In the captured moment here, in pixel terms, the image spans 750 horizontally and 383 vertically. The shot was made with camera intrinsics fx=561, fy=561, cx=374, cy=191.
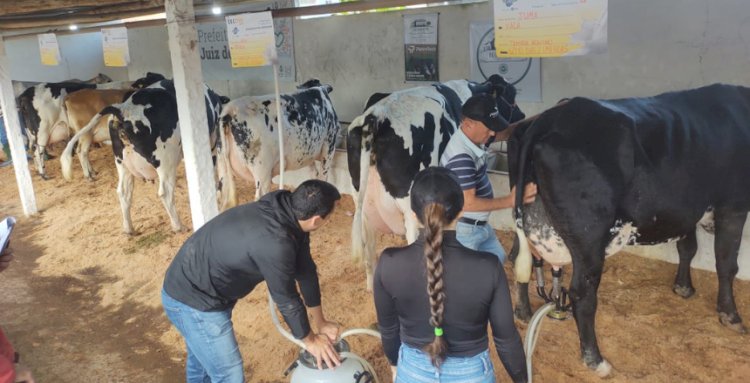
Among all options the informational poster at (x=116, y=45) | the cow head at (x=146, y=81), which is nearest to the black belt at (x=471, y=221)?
the informational poster at (x=116, y=45)

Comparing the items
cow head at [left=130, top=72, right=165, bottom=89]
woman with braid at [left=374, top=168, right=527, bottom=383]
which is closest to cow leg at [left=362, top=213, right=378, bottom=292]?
woman with braid at [left=374, top=168, right=527, bottom=383]

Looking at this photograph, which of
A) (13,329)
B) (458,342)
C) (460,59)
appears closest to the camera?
(458,342)

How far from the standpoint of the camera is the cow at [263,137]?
5.45 metres

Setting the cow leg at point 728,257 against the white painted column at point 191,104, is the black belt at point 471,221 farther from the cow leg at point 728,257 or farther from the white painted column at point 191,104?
the white painted column at point 191,104

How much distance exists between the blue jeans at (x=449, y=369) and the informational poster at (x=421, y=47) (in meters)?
6.22

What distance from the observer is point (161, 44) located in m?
12.3

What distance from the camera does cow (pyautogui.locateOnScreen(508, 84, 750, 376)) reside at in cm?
329

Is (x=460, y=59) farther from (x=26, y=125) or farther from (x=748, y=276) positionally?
(x=26, y=125)

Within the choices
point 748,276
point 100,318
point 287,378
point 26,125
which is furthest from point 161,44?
point 748,276

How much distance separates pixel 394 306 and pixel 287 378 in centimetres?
172

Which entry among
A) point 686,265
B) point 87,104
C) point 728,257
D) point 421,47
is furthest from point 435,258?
point 87,104

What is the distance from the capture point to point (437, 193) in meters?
1.87

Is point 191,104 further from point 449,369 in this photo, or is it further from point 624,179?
point 624,179

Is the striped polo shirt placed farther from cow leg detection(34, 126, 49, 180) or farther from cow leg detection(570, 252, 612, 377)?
cow leg detection(34, 126, 49, 180)
